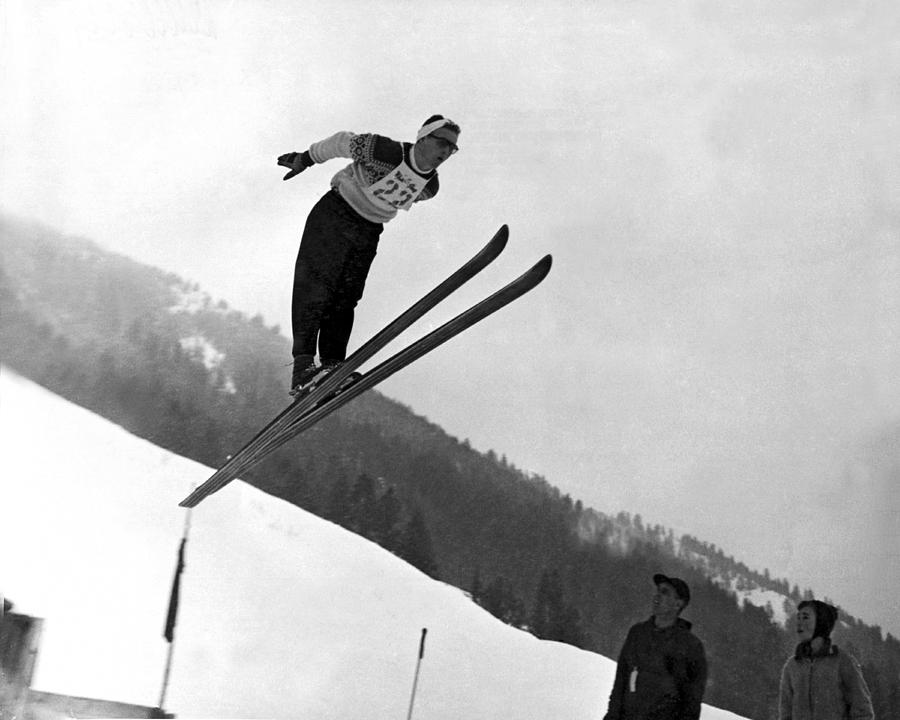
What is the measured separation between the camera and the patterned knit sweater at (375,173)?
463 centimetres

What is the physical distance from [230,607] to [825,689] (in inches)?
254

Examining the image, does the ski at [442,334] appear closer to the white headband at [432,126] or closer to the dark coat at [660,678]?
the white headband at [432,126]

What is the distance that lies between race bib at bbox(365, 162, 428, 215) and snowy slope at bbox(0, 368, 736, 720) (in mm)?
5005

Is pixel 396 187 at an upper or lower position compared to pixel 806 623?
upper

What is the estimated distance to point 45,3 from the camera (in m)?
10.4

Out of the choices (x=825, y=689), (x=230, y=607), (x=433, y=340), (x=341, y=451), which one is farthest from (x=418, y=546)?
(x=825, y=689)

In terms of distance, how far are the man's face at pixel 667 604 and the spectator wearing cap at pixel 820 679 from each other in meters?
0.51

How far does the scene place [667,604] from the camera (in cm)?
418

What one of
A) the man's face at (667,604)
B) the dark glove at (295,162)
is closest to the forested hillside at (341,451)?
the man's face at (667,604)

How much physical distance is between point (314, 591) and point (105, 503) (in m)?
2.34

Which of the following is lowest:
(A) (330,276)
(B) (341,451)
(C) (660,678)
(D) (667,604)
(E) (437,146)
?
(C) (660,678)

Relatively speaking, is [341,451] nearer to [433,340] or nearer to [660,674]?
[433,340]

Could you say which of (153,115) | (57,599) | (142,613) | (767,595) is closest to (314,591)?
(142,613)

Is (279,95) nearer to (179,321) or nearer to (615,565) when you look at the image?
(179,321)
